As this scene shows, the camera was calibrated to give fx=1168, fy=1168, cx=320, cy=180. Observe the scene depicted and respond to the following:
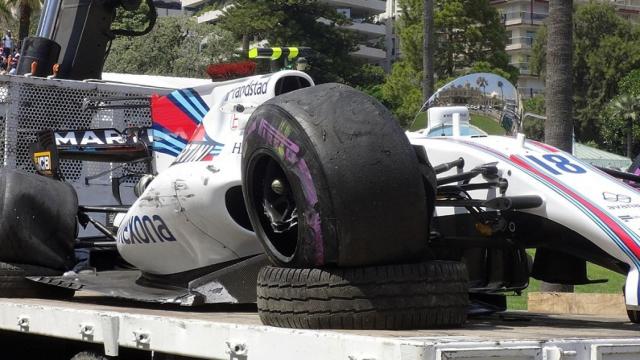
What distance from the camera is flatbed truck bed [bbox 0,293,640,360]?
3.63 meters

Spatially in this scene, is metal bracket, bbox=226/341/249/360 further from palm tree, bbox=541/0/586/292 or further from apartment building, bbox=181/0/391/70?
apartment building, bbox=181/0/391/70

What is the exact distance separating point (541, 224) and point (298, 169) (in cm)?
130

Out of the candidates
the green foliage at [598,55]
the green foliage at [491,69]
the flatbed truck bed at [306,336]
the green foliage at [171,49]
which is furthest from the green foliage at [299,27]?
the flatbed truck bed at [306,336]

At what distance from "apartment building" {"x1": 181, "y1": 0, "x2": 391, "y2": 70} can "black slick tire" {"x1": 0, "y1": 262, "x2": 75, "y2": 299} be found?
234 ft

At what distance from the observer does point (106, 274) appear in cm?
677

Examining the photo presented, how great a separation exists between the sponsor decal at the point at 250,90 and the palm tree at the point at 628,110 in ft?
200

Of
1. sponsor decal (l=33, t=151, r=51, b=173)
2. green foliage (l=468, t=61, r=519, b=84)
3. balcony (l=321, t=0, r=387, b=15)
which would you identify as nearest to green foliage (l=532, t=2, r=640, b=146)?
green foliage (l=468, t=61, r=519, b=84)

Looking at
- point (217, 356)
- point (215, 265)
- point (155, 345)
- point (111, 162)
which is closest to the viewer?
point (217, 356)

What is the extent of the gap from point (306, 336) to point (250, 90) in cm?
253

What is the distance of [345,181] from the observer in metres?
4.43

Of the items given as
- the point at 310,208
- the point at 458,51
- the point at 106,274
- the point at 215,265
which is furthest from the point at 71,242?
the point at 458,51

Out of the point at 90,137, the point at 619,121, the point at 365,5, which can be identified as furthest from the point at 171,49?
the point at 90,137

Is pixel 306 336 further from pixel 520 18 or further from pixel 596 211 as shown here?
pixel 520 18

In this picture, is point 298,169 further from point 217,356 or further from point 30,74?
point 30,74
